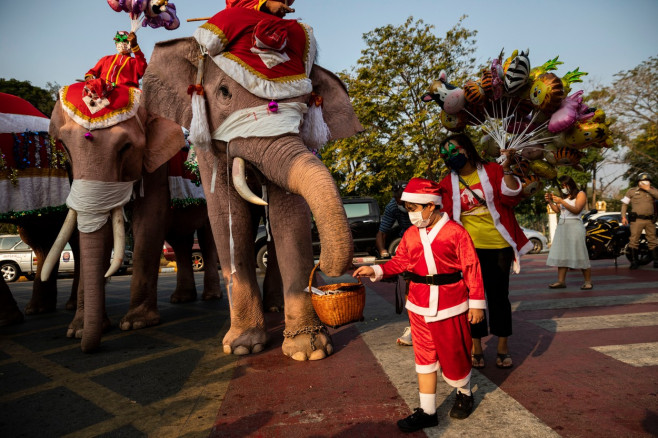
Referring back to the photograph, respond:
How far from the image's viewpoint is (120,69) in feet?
20.5

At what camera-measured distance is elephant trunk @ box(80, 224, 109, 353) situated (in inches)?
169

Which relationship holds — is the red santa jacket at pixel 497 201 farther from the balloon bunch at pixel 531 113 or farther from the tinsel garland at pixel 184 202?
the tinsel garland at pixel 184 202

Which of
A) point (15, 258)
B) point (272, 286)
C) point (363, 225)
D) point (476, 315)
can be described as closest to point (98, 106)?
point (272, 286)

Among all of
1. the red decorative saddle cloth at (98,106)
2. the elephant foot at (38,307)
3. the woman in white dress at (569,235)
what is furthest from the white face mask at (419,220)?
the elephant foot at (38,307)

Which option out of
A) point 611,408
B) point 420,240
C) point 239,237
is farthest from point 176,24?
point 611,408

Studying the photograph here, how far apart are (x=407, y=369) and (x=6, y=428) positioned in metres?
2.59

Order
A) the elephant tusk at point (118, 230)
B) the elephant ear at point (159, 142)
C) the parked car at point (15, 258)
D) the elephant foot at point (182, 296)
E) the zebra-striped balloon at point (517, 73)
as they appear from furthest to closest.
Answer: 1. the parked car at point (15, 258)
2. the elephant foot at point (182, 296)
3. the elephant ear at point (159, 142)
4. the elephant tusk at point (118, 230)
5. the zebra-striped balloon at point (517, 73)

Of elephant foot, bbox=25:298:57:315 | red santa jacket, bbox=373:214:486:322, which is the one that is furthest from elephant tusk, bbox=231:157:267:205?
elephant foot, bbox=25:298:57:315

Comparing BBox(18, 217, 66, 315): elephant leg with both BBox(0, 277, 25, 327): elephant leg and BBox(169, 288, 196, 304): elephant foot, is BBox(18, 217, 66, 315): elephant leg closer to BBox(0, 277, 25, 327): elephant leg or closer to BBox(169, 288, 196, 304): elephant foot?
BBox(0, 277, 25, 327): elephant leg

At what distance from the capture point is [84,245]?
4594 millimetres

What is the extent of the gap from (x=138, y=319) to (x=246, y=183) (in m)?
2.60

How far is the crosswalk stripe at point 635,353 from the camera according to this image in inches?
139

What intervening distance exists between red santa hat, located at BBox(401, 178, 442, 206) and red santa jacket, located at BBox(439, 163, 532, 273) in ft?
2.23

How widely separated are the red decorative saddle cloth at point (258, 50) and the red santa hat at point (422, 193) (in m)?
1.54
